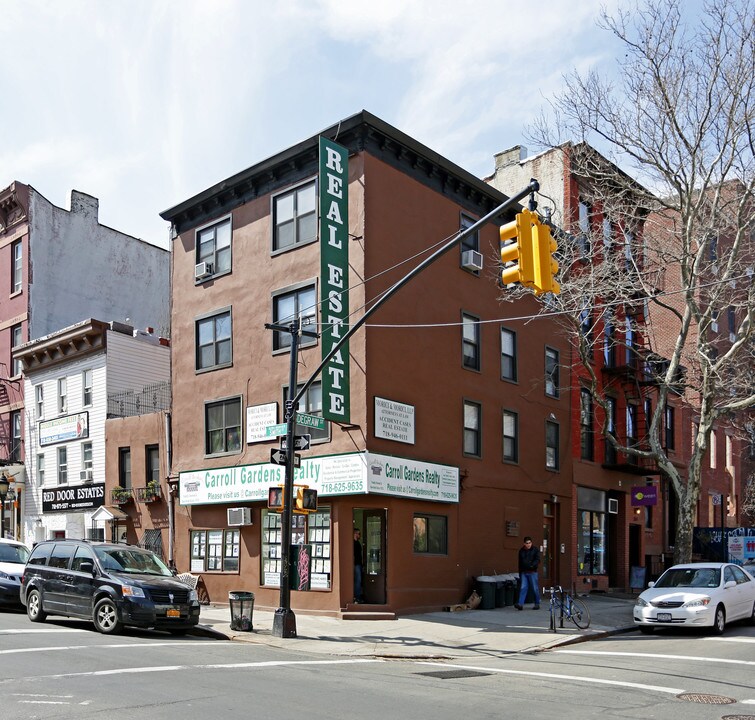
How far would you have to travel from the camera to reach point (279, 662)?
13508mm

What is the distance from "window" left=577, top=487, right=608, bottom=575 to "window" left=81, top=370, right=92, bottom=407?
55.7ft

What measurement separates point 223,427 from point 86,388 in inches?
338

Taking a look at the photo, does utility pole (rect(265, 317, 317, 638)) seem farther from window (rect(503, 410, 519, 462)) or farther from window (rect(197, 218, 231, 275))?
window (rect(503, 410, 519, 462))

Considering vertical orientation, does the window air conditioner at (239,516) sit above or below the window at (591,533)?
above

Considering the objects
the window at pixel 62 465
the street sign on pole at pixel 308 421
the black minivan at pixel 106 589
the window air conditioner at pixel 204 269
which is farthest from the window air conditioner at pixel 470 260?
the window at pixel 62 465

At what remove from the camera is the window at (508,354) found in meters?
26.7

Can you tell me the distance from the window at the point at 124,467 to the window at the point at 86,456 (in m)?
1.82

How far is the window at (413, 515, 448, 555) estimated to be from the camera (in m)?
22.1

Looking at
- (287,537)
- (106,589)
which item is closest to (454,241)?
(287,537)

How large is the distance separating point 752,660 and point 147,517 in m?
18.6

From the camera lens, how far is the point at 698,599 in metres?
17.9

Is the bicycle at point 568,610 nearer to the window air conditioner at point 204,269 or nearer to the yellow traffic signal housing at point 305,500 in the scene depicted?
the yellow traffic signal housing at point 305,500

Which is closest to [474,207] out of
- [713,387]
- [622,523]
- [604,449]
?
[713,387]

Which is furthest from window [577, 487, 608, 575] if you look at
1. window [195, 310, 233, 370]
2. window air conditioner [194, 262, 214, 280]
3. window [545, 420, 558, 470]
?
window air conditioner [194, 262, 214, 280]
